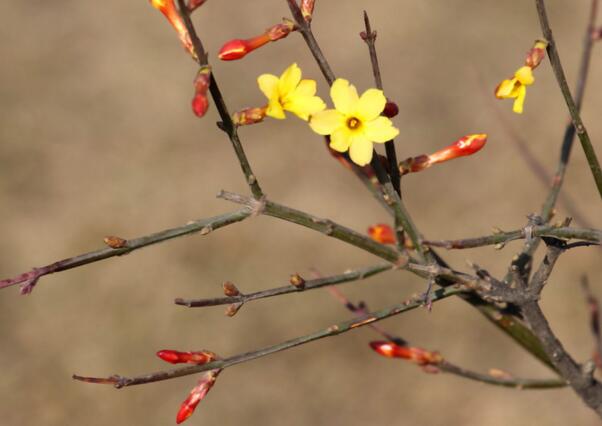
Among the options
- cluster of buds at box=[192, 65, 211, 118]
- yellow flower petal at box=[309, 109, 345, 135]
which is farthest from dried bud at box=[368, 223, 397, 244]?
cluster of buds at box=[192, 65, 211, 118]

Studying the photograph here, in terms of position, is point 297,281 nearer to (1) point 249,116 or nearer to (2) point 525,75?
(1) point 249,116

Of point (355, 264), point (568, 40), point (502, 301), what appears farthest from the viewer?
point (568, 40)

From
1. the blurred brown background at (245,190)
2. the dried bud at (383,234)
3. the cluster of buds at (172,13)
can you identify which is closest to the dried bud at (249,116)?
the cluster of buds at (172,13)

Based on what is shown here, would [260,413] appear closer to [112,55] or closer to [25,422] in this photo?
[25,422]

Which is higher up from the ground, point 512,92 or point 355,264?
point 512,92

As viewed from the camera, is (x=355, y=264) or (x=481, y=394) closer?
(x=481, y=394)

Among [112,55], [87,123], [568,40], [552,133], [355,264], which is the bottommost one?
[355,264]

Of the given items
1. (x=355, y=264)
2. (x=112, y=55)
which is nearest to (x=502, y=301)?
(x=355, y=264)
